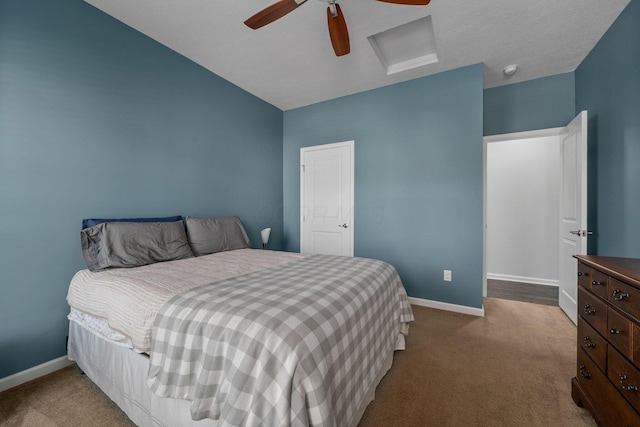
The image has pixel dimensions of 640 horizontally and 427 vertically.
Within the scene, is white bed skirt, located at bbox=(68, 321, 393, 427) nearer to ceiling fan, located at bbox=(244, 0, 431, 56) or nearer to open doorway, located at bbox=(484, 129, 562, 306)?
ceiling fan, located at bbox=(244, 0, 431, 56)

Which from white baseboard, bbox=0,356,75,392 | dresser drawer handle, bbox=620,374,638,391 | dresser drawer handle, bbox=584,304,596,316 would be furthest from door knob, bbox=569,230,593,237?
white baseboard, bbox=0,356,75,392

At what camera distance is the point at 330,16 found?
5.49 ft

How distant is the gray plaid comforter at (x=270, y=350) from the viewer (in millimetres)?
898

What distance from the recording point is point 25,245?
5.71 ft

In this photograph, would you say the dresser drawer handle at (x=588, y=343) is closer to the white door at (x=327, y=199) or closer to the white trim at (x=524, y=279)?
the white door at (x=327, y=199)

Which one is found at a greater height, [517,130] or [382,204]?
[517,130]

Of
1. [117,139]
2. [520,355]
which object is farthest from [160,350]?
[520,355]

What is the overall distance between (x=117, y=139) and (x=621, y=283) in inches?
133

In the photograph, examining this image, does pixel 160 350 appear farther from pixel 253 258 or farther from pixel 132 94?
pixel 132 94

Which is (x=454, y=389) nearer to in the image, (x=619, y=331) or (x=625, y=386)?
(x=625, y=386)

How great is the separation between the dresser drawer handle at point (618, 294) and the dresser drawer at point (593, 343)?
265 millimetres

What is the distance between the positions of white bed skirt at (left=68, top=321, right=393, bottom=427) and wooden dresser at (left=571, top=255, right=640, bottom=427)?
1084 mm

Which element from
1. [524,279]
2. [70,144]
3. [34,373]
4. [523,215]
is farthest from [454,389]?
[523,215]

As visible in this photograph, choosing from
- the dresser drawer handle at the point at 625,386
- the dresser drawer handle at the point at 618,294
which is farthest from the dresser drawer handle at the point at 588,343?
the dresser drawer handle at the point at 618,294
